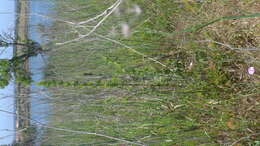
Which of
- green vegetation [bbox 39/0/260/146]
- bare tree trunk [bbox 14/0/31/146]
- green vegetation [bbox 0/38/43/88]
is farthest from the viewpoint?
bare tree trunk [bbox 14/0/31/146]

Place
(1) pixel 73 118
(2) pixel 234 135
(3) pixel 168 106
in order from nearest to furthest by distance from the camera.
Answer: (2) pixel 234 135 < (3) pixel 168 106 < (1) pixel 73 118

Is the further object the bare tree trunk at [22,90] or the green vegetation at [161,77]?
the bare tree trunk at [22,90]

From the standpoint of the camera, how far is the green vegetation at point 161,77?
2158 mm

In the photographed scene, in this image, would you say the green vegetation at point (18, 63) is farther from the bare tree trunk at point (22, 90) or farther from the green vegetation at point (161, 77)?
the green vegetation at point (161, 77)

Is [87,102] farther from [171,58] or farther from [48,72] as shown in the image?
[171,58]

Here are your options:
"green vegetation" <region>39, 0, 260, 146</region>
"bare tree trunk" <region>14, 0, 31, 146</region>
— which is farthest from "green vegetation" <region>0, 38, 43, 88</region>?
"green vegetation" <region>39, 0, 260, 146</region>

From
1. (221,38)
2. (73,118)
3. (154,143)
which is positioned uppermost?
(221,38)

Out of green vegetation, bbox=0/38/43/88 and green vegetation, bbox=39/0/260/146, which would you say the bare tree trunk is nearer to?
green vegetation, bbox=0/38/43/88

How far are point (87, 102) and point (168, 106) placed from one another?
2.68 ft

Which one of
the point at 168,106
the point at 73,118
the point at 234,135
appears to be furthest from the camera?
the point at 73,118

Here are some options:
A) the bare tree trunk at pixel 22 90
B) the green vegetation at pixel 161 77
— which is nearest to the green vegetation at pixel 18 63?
the bare tree trunk at pixel 22 90

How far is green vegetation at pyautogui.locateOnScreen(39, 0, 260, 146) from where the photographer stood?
7.08 feet

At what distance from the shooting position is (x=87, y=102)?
247 cm

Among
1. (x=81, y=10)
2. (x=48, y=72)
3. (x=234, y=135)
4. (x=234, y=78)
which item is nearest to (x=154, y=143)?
(x=234, y=135)
